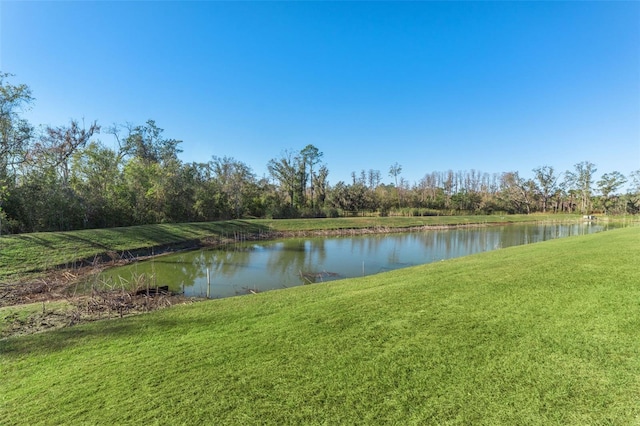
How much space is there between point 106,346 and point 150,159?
120 ft

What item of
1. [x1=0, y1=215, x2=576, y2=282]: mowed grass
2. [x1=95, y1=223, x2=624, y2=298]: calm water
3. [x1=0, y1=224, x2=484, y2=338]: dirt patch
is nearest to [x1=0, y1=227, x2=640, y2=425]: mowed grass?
[x1=0, y1=224, x2=484, y2=338]: dirt patch

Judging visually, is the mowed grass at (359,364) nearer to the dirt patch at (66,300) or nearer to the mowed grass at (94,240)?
the dirt patch at (66,300)

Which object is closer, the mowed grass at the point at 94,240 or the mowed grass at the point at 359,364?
the mowed grass at the point at 359,364

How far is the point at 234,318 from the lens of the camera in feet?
17.7

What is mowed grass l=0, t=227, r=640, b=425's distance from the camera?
8.61 feet

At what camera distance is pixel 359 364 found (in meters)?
3.34

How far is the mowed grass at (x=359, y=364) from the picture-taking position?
2625mm

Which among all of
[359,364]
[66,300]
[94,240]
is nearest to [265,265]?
[66,300]

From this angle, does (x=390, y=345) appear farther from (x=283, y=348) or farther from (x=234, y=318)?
(x=234, y=318)

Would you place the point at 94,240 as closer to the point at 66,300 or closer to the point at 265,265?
the point at 66,300

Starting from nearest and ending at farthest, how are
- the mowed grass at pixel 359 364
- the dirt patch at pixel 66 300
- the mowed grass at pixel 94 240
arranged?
1. the mowed grass at pixel 359 364
2. the dirt patch at pixel 66 300
3. the mowed grass at pixel 94 240

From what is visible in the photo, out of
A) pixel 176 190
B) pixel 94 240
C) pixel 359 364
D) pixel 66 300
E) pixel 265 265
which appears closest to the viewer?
pixel 359 364

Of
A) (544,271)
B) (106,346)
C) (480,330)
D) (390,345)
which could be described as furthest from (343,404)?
(544,271)

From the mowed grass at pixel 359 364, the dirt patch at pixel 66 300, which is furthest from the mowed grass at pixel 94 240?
the mowed grass at pixel 359 364
